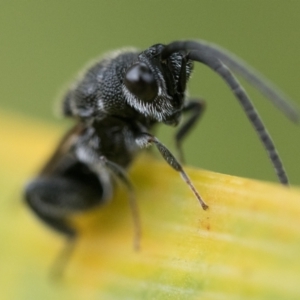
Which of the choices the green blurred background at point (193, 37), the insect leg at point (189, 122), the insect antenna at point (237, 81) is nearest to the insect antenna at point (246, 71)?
the insect antenna at point (237, 81)

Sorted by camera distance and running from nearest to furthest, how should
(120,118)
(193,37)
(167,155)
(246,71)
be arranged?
(246,71) < (167,155) < (120,118) < (193,37)

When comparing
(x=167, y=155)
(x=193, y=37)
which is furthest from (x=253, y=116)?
(x=193, y=37)

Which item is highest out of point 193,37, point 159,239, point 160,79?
point 160,79

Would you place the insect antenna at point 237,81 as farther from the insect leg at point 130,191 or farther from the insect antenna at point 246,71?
the insect leg at point 130,191

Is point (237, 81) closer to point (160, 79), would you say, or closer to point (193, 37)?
point (160, 79)

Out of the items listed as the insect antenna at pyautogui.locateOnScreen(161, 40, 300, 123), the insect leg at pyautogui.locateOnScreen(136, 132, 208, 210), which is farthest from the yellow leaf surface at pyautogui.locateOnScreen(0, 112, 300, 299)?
the insect antenna at pyautogui.locateOnScreen(161, 40, 300, 123)

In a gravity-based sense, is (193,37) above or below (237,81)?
below
